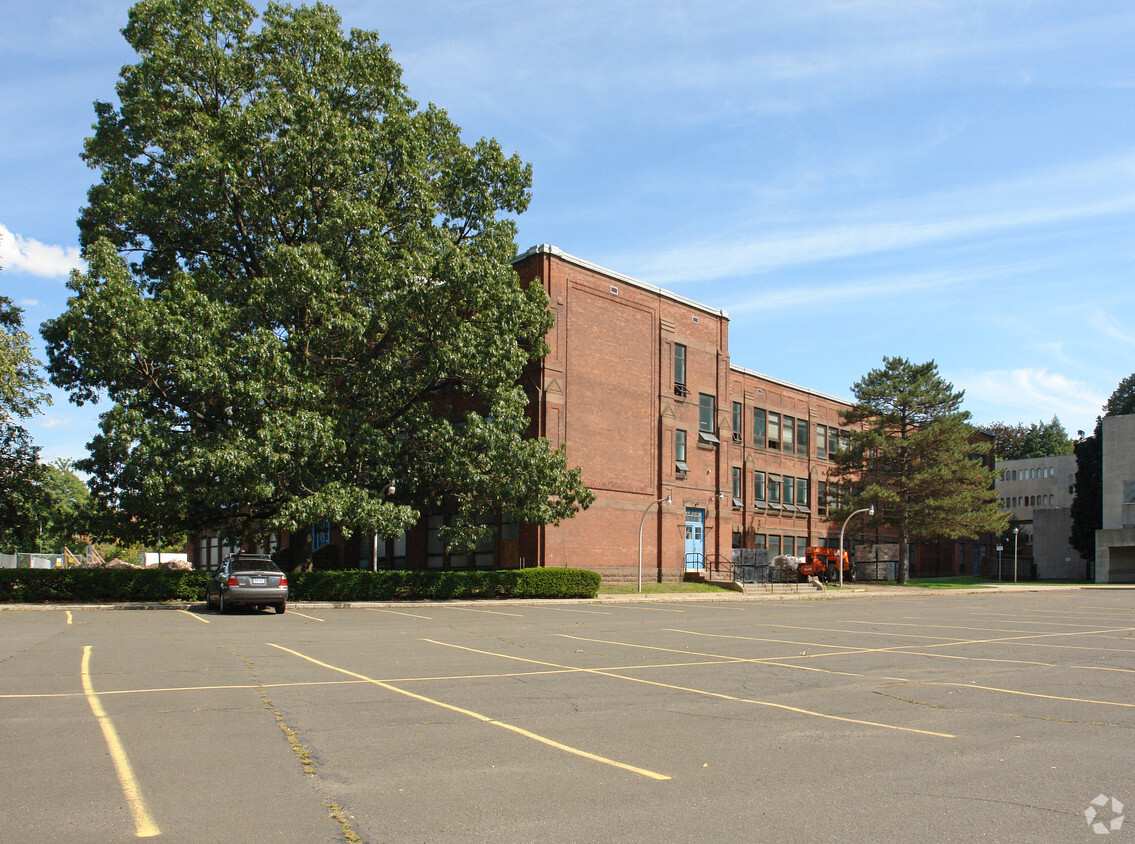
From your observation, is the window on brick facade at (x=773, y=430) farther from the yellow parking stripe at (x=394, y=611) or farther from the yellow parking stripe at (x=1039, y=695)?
the yellow parking stripe at (x=1039, y=695)

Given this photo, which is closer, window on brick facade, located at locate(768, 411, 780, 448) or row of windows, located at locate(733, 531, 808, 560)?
row of windows, located at locate(733, 531, 808, 560)

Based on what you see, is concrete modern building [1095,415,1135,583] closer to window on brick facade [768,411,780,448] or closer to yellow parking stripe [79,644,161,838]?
window on brick facade [768,411,780,448]

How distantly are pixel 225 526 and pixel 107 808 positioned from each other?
3010 centimetres

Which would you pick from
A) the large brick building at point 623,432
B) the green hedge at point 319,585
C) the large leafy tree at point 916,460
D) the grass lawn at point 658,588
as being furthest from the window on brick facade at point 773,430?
the green hedge at point 319,585

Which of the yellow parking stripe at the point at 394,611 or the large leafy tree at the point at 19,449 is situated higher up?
the large leafy tree at the point at 19,449

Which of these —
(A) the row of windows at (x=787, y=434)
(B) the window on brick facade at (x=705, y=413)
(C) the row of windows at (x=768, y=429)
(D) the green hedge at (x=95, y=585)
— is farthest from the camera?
(A) the row of windows at (x=787, y=434)

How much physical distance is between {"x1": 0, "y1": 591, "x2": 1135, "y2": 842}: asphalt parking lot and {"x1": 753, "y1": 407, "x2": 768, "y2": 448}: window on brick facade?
4002cm

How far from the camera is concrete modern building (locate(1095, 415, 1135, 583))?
74.1 m

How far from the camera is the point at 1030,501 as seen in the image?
114 metres

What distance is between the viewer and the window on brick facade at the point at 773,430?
58469 millimetres

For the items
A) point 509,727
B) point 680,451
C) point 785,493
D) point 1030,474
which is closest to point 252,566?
point 509,727

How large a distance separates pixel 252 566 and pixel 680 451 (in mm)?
25185

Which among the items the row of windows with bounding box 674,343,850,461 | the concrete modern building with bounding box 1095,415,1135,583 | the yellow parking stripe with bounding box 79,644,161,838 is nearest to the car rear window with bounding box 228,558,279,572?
the yellow parking stripe with bounding box 79,644,161,838

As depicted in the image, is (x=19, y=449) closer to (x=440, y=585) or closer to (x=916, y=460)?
(x=440, y=585)
